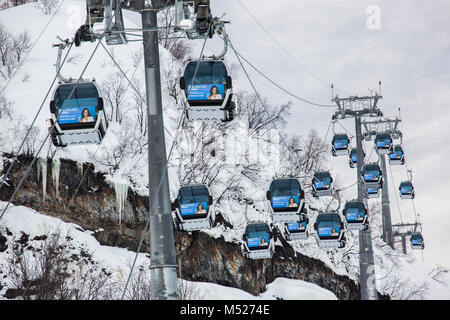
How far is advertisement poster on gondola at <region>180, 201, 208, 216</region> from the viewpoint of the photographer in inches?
782

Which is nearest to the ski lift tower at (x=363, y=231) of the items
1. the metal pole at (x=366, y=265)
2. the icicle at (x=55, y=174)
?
the metal pole at (x=366, y=265)

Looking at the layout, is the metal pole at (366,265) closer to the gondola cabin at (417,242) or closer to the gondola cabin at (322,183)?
the gondola cabin at (322,183)

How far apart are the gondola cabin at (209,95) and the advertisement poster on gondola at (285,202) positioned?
9.10 m

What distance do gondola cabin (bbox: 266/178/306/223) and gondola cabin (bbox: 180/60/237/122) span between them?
911 cm

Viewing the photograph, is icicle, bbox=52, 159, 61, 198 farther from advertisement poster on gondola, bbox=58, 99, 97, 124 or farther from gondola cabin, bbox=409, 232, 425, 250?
gondola cabin, bbox=409, 232, 425, 250

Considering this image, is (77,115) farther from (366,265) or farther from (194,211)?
(366,265)

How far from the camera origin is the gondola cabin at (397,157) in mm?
45750

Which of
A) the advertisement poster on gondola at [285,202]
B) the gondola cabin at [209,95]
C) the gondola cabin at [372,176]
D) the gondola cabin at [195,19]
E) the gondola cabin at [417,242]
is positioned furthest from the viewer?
the gondola cabin at [417,242]

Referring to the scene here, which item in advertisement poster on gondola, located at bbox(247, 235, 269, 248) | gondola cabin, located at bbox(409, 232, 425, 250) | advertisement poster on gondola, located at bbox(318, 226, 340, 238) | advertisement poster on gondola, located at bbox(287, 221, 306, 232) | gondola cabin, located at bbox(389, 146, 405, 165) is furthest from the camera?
gondola cabin, located at bbox(409, 232, 425, 250)

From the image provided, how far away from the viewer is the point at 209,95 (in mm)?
13922

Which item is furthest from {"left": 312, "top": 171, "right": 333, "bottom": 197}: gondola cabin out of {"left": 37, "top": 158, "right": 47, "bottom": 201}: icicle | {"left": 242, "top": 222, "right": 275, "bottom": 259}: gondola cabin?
{"left": 37, "top": 158, "right": 47, "bottom": 201}: icicle

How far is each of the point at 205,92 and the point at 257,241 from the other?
12.6 m

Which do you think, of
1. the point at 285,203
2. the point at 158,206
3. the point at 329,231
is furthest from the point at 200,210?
the point at 329,231

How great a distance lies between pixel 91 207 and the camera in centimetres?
3362
